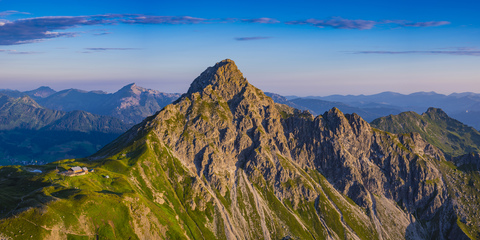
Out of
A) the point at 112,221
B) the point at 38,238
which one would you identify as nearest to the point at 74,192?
the point at 112,221

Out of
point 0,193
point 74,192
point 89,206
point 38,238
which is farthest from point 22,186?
point 38,238

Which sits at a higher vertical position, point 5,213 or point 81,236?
point 5,213

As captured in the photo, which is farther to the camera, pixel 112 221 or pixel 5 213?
pixel 112 221

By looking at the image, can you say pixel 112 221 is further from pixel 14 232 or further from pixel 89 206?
pixel 14 232

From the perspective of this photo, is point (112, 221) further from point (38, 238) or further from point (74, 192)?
point (38, 238)

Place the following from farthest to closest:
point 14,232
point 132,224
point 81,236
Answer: point 132,224
point 81,236
point 14,232

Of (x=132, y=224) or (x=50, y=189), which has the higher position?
(x=50, y=189)

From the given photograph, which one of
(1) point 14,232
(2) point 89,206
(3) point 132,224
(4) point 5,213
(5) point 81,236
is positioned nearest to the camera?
(1) point 14,232

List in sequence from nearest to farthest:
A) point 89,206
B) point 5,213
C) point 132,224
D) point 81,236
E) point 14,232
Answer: point 14,232
point 5,213
point 81,236
point 89,206
point 132,224

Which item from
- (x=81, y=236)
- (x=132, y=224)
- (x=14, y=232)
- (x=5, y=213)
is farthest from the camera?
(x=132, y=224)
